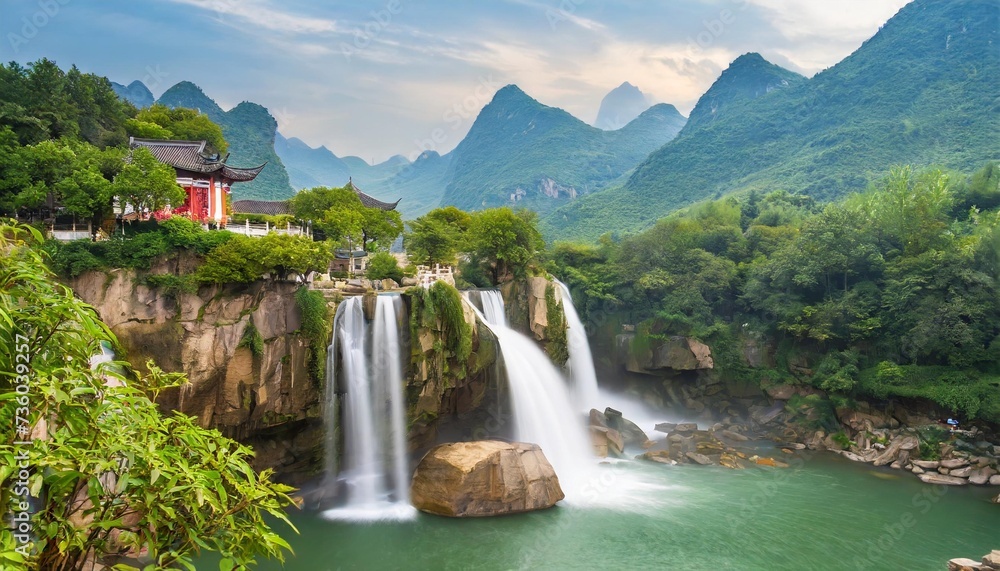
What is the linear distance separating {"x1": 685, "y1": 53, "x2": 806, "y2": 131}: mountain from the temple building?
7503 cm

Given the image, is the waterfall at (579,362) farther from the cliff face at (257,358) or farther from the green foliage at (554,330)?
the cliff face at (257,358)

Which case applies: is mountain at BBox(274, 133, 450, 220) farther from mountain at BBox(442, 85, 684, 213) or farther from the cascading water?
the cascading water

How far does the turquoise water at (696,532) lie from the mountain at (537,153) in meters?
67.9

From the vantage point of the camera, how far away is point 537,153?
10062 cm

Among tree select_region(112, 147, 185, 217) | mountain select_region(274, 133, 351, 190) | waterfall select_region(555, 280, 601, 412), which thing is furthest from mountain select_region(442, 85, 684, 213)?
tree select_region(112, 147, 185, 217)

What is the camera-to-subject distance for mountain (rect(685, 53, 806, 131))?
8638 cm

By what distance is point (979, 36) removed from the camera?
58.7 m

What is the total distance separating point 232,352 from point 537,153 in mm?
89514

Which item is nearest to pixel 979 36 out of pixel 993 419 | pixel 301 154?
pixel 993 419

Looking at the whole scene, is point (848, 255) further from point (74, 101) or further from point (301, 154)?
point (301, 154)

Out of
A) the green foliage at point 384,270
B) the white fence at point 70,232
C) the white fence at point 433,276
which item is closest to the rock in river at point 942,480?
the white fence at point 433,276

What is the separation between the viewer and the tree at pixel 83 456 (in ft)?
8.96

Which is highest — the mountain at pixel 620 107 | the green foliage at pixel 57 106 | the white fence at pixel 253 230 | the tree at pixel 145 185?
the mountain at pixel 620 107

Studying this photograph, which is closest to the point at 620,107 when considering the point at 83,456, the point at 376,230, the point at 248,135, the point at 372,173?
the point at 372,173
